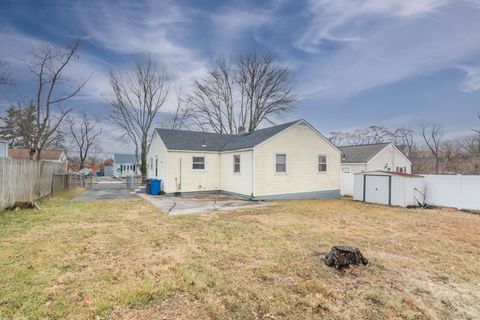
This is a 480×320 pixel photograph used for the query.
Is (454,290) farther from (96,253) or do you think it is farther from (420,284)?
(96,253)

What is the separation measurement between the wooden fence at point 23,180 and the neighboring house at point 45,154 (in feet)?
85.6

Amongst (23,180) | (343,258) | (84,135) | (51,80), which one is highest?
(51,80)

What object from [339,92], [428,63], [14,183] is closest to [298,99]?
[339,92]

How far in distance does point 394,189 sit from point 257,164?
265 inches

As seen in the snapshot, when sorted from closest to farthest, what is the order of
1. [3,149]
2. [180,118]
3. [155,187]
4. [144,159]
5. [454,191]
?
[454,191] → [3,149] → [155,187] → [144,159] → [180,118]

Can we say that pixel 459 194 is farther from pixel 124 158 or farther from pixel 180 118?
pixel 124 158

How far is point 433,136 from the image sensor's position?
1331 inches

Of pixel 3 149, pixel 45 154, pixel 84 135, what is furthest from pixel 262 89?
pixel 45 154

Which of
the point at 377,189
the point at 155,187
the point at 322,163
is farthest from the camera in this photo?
the point at 322,163

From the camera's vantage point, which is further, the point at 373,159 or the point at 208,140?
the point at 373,159

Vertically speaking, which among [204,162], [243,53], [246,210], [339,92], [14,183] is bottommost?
[246,210]

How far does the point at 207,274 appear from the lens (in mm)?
4027

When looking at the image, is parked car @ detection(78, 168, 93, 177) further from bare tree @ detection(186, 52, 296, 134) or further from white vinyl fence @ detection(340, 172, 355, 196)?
white vinyl fence @ detection(340, 172, 355, 196)

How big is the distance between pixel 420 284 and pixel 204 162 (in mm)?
13258
